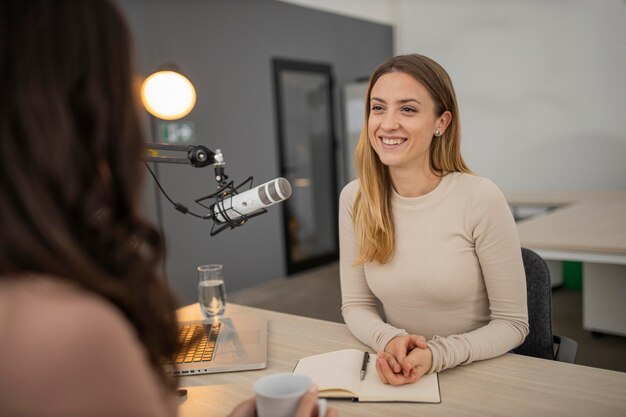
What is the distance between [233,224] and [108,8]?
2.15ft

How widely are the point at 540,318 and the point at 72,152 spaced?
1355 mm

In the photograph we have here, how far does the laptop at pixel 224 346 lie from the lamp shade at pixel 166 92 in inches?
26.5

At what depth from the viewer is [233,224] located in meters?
1.19

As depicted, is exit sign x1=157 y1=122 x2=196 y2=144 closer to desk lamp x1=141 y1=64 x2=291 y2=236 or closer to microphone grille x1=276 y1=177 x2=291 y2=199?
desk lamp x1=141 y1=64 x2=291 y2=236

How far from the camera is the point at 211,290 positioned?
61.9 inches

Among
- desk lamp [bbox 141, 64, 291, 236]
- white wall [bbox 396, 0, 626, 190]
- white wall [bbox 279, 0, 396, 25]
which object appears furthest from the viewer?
white wall [bbox 279, 0, 396, 25]

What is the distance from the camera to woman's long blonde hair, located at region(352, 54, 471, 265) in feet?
5.06

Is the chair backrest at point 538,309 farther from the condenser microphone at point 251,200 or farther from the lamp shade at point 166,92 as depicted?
the lamp shade at point 166,92

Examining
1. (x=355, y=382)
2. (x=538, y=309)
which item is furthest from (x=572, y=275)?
(x=355, y=382)

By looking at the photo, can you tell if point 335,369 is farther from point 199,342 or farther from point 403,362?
point 199,342

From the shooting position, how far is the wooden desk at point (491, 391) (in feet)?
3.31

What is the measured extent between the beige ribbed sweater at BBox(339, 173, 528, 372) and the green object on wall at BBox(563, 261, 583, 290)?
10.3 feet

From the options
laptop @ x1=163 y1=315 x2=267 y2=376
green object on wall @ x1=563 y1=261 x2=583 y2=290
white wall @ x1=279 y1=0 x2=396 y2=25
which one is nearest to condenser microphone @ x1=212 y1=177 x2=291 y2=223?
laptop @ x1=163 y1=315 x2=267 y2=376

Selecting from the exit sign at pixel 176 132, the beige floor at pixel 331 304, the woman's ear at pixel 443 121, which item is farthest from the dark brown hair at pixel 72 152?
the exit sign at pixel 176 132
